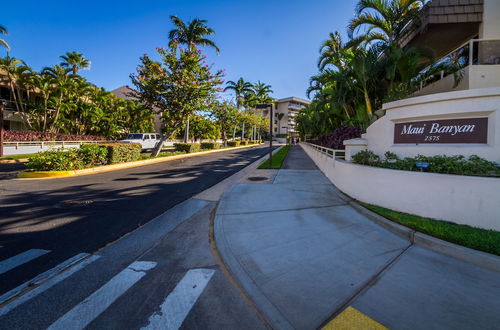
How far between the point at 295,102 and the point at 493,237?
99.0m

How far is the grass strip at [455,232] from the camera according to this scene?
3.40 m

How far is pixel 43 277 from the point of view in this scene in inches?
113

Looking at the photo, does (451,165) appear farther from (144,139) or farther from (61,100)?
(61,100)

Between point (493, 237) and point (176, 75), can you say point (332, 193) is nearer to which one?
point (493, 237)

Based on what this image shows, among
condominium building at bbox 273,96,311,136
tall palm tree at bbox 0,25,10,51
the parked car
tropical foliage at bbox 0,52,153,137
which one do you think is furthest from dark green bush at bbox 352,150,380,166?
condominium building at bbox 273,96,311,136

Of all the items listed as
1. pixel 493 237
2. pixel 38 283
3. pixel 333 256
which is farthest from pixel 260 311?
pixel 493 237

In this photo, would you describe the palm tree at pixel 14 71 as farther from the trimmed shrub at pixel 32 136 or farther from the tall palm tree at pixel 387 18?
the tall palm tree at pixel 387 18

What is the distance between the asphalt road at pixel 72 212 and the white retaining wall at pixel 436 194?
5.61 meters

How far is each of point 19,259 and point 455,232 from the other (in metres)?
7.19

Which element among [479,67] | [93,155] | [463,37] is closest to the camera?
[479,67]

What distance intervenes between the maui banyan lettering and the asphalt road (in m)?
6.67

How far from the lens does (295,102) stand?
317 ft

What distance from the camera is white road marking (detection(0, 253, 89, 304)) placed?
2.53 meters

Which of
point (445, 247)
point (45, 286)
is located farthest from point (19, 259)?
point (445, 247)
